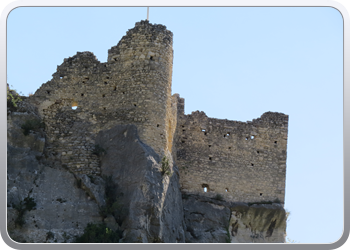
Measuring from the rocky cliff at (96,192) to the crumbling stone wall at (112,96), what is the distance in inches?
15.0

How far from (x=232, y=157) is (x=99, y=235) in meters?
7.47

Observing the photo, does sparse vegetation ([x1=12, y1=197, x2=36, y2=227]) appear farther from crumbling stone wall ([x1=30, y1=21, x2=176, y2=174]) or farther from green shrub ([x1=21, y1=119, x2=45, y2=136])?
green shrub ([x1=21, y1=119, x2=45, y2=136])

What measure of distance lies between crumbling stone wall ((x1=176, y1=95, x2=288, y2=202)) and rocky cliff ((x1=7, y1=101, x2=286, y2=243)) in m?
1.86

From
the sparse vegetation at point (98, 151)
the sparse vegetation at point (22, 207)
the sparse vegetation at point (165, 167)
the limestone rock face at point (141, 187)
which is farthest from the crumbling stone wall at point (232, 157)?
the sparse vegetation at point (22, 207)

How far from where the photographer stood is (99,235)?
820 inches

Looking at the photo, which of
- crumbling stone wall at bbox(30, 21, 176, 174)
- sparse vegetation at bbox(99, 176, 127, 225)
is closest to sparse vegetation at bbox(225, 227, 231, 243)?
crumbling stone wall at bbox(30, 21, 176, 174)

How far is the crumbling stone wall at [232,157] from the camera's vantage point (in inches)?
1027

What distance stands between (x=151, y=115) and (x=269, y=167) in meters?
5.97

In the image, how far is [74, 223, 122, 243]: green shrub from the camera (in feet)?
67.9

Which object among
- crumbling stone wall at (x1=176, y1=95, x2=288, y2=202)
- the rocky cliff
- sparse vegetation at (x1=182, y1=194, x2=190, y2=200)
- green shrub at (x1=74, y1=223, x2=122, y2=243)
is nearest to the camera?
green shrub at (x1=74, y1=223, x2=122, y2=243)

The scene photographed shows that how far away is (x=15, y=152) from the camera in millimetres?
22297

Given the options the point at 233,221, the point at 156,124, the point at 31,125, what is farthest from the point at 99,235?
the point at 233,221
